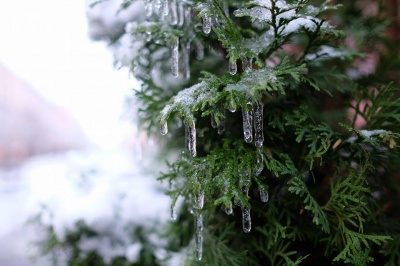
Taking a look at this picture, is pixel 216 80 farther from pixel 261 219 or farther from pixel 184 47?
pixel 261 219

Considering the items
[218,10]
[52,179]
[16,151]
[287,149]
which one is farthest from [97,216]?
[16,151]

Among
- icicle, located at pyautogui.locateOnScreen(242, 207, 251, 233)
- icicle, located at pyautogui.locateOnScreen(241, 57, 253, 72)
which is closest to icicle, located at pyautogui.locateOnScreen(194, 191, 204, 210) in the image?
icicle, located at pyautogui.locateOnScreen(242, 207, 251, 233)

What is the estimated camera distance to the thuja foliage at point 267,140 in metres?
0.87

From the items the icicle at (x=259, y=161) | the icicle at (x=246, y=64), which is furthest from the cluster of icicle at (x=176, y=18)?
the icicle at (x=259, y=161)

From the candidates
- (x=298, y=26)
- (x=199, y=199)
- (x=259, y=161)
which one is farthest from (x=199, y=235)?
(x=298, y=26)

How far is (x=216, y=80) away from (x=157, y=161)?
0.96 m

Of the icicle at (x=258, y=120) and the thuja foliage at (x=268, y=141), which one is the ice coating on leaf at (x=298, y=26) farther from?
the icicle at (x=258, y=120)

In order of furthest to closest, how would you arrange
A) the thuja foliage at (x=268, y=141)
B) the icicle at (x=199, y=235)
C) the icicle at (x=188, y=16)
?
the icicle at (x=188, y=16), the icicle at (x=199, y=235), the thuja foliage at (x=268, y=141)

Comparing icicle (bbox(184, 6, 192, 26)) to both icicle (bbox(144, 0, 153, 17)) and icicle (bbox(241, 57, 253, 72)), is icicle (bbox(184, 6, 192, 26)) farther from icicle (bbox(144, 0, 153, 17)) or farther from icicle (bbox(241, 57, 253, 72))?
icicle (bbox(241, 57, 253, 72))

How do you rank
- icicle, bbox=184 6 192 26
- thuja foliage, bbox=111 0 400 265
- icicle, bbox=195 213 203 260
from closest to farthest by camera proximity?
thuja foliage, bbox=111 0 400 265, icicle, bbox=195 213 203 260, icicle, bbox=184 6 192 26

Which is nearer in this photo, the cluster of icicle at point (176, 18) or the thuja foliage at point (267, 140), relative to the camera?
the thuja foliage at point (267, 140)

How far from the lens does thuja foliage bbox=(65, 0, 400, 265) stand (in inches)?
34.2

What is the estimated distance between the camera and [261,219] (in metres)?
1.12

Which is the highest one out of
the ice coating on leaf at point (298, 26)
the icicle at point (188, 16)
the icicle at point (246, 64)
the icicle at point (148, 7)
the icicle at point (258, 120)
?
the icicle at point (148, 7)
